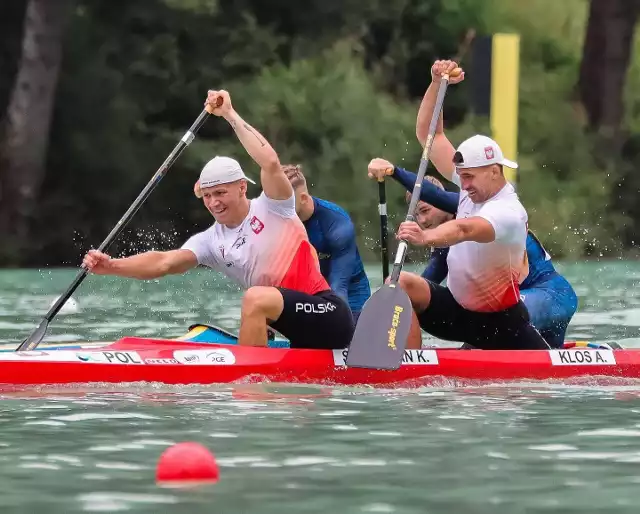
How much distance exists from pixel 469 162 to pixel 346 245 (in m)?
1.59

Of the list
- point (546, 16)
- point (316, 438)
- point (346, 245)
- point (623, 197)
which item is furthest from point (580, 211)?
point (316, 438)

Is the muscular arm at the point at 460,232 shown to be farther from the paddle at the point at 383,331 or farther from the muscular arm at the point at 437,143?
the muscular arm at the point at 437,143

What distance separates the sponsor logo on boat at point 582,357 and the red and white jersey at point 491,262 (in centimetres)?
47

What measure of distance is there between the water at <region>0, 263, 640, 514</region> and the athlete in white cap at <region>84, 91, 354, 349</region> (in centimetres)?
37

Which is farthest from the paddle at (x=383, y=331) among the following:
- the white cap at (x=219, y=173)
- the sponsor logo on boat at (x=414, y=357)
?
the white cap at (x=219, y=173)

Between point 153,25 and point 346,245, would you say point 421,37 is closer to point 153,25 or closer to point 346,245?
point 153,25

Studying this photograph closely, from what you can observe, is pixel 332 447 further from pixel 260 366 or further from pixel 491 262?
pixel 491 262

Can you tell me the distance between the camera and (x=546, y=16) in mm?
31625

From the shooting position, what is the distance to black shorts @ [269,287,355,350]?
9477 millimetres

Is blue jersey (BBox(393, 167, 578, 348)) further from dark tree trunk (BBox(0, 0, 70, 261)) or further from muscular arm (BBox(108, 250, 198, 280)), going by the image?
dark tree trunk (BBox(0, 0, 70, 261))

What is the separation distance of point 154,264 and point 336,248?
1.57m

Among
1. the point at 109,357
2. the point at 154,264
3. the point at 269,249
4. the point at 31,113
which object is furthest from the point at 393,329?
the point at 31,113

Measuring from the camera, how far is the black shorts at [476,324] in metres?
9.92

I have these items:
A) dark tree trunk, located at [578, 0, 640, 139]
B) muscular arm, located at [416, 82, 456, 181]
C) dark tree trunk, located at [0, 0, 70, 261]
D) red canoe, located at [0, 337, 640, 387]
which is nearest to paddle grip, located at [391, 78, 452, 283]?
muscular arm, located at [416, 82, 456, 181]
